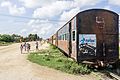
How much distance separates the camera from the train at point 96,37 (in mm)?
15258

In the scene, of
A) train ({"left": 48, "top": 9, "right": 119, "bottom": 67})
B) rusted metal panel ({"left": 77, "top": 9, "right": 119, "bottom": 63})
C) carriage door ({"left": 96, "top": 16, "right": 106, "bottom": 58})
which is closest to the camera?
train ({"left": 48, "top": 9, "right": 119, "bottom": 67})

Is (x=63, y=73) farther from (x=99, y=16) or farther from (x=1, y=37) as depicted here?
(x=1, y=37)

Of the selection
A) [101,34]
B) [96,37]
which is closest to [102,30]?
[101,34]

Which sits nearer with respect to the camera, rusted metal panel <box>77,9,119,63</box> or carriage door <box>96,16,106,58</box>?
rusted metal panel <box>77,9,119,63</box>

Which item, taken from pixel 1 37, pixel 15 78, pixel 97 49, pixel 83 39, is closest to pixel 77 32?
pixel 83 39

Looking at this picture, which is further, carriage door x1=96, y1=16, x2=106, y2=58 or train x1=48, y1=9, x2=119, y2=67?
carriage door x1=96, y1=16, x2=106, y2=58

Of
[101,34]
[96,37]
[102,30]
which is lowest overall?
[96,37]

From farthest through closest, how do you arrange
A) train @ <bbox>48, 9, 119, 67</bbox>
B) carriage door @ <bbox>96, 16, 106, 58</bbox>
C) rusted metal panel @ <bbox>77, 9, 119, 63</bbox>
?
carriage door @ <bbox>96, 16, 106, 58</bbox>, rusted metal panel @ <bbox>77, 9, 119, 63</bbox>, train @ <bbox>48, 9, 119, 67</bbox>

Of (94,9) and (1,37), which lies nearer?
(94,9)

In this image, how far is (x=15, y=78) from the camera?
515 inches

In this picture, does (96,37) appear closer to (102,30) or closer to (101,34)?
(101,34)

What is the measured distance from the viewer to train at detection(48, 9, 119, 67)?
1526cm

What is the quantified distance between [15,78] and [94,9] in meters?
6.31

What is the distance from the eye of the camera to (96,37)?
51.0 ft
